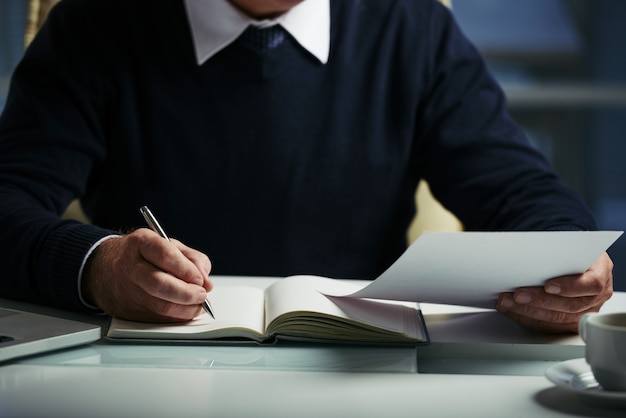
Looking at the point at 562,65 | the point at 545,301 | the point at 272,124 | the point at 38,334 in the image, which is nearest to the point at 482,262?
the point at 545,301

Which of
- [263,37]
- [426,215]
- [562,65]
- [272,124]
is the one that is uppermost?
[263,37]

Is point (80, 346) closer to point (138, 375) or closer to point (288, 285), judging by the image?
point (138, 375)

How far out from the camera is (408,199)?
181cm

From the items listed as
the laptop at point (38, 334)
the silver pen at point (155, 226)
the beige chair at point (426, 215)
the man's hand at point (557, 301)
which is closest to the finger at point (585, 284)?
the man's hand at point (557, 301)

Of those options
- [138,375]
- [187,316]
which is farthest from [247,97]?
[138,375]

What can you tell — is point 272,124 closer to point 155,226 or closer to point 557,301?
point 155,226

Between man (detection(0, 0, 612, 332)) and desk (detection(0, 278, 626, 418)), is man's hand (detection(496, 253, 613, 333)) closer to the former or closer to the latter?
desk (detection(0, 278, 626, 418))

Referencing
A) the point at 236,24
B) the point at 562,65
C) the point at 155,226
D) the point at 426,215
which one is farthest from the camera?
the point at 562,65

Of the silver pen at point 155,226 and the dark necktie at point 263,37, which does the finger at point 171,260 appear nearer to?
the silver pen at point 155,226

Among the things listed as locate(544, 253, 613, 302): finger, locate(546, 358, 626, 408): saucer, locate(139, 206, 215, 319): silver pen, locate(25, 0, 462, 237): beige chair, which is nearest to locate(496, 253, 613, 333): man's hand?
locate(544, 253, 613, 302): finger

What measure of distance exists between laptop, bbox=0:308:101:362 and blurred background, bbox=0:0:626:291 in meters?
2.65

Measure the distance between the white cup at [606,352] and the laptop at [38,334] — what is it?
520mm

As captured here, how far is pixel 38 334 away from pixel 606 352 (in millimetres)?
581

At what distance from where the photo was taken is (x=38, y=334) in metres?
0.99
